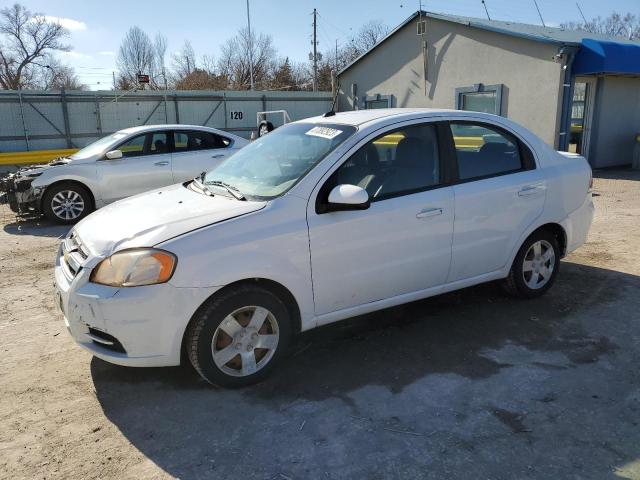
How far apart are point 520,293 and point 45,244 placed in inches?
245

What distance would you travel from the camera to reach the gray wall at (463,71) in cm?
1324

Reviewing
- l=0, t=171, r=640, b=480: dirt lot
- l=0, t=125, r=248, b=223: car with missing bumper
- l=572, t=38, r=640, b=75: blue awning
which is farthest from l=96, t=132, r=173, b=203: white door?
l=572, t=38, r=640, b=75: blue awning

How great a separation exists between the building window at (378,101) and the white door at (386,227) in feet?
47.9

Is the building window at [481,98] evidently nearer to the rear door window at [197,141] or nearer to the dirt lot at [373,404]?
the rear door window at [197,141]

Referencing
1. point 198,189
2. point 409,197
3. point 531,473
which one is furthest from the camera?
point 198,189

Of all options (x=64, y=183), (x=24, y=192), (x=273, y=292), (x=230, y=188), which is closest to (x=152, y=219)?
(x=230, y=188)

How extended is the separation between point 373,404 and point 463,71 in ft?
46.4

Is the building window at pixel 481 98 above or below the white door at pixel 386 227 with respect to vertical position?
above

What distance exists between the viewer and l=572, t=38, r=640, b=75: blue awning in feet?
40.3

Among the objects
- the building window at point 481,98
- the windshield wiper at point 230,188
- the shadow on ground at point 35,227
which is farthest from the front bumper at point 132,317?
the building window at point 481,98

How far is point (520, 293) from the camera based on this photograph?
183 inches

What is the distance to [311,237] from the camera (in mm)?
3379

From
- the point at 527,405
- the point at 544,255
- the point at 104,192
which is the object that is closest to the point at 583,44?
the point at 544,255

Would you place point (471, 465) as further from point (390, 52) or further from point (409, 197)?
point (390, 52)
